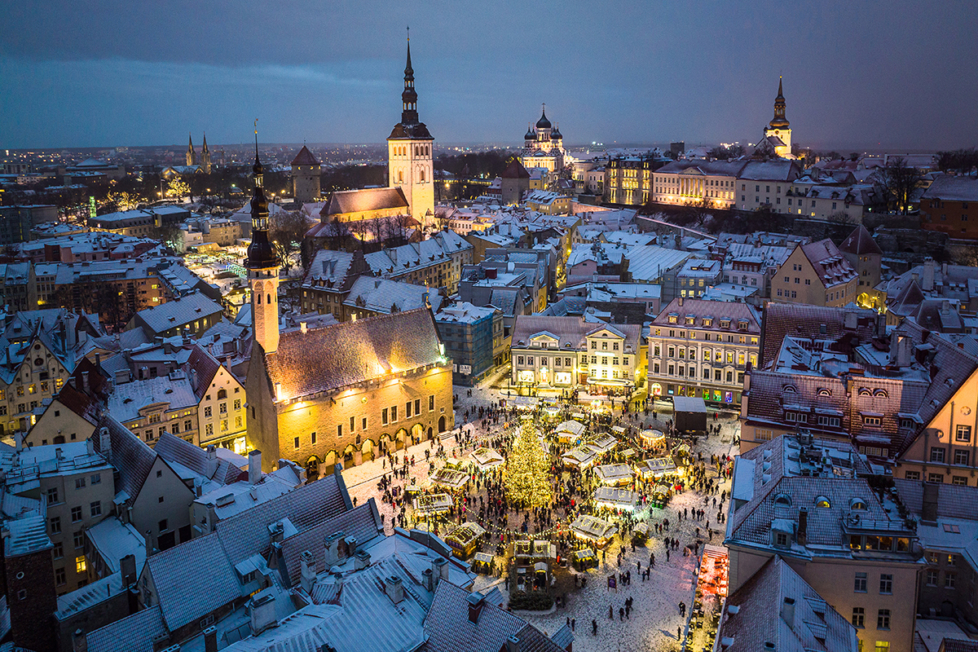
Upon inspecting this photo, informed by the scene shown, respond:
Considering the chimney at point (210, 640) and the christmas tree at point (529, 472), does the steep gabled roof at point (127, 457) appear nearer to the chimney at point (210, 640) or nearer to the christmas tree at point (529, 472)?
the chimney at point (210, 640)

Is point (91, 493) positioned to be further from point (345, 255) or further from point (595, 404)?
point (345, 255)

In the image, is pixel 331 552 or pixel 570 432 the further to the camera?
pixel 570 432

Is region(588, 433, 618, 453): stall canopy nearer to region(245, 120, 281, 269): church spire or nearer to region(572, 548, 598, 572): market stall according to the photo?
region(572, 548, 598, 572): market stall

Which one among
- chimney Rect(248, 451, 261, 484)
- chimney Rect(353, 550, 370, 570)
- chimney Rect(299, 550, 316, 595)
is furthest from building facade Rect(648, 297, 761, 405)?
chimney Rect(299, 550, 316, 595)

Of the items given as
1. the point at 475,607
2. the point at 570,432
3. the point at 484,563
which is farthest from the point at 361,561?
the point at 570,432

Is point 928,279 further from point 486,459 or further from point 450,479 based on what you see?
point 450,479

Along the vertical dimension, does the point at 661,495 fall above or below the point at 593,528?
below
